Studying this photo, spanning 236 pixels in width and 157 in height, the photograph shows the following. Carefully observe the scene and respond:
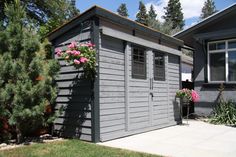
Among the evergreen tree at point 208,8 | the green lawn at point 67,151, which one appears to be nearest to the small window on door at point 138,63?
the green lawn at point 67,151

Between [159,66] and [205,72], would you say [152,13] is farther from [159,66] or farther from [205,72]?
[159,66]

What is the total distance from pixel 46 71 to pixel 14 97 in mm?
925

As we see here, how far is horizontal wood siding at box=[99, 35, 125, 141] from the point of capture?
22.1ft

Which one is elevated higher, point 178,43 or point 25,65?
point 178,43

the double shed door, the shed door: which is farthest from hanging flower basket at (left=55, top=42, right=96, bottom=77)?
the shed door

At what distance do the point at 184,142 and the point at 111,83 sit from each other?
2.10m

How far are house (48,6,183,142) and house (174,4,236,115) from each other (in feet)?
10.2

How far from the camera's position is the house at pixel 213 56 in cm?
1091

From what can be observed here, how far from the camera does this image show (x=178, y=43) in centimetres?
1010

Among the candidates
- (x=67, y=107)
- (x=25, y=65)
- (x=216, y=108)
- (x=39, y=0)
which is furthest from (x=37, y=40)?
(x=39, y=0)

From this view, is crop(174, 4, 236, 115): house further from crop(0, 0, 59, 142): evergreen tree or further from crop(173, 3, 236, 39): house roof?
crop(0, 0, 59, 142): evergreen tree

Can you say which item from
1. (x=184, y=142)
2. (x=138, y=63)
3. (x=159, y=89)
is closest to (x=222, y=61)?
(x=159, y=89)

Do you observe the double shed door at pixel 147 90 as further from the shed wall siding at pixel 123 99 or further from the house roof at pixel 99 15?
the house roof at pixel 99 15

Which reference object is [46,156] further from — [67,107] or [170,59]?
[170,59]
